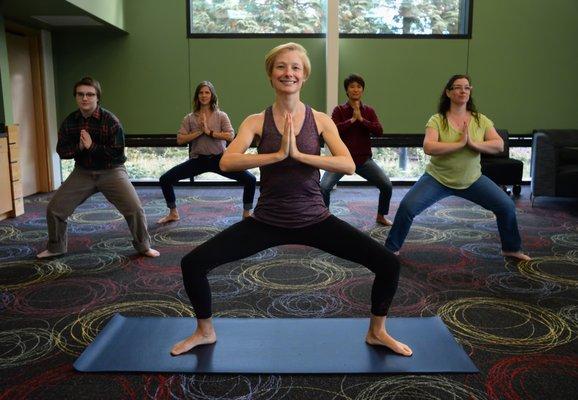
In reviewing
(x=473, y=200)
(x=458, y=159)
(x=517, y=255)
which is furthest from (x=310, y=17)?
(x=517, y=255)

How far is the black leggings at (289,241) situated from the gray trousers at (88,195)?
151 centimetres

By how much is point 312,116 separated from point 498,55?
16.3 ft

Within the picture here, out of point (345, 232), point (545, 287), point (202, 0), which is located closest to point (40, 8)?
point (202, 0)

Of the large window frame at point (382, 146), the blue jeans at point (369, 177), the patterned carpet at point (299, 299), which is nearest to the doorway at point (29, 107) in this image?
the large window frame at point (382, 146)

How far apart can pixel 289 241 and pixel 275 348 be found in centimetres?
45

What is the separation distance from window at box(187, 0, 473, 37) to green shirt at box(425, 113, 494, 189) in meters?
3.13

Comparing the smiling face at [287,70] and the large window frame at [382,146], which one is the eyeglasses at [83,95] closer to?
the smiling face at [287,70]

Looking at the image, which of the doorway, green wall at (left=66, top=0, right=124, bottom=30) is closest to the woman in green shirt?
green wall at (left=66, top=0, right=124, bottom=30)

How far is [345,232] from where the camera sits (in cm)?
193

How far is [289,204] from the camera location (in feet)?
6.34

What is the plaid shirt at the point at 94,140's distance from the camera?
3232 millimetres

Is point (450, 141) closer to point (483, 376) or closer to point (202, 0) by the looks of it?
point (483, 376)

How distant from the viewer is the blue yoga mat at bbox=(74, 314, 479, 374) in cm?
191

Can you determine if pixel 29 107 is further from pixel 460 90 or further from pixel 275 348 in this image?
pixel 275 348
